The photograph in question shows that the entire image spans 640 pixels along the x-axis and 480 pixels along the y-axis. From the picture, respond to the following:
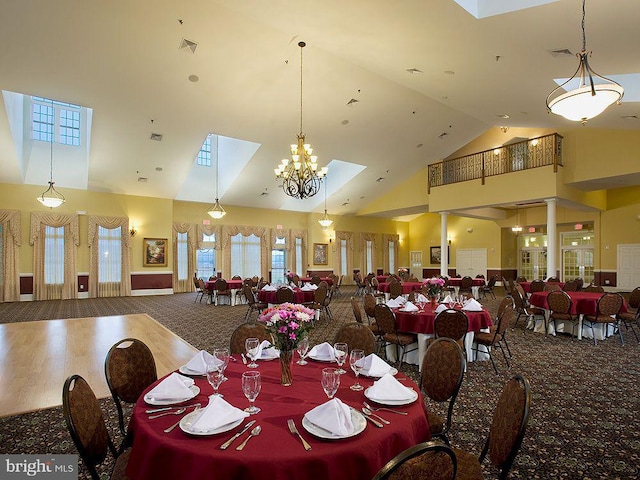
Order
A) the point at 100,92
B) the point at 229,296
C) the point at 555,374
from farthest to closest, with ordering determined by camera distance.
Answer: the point at 229,296 → the point at 100,92 → the point at 555,374

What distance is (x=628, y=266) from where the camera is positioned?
40.9 feet

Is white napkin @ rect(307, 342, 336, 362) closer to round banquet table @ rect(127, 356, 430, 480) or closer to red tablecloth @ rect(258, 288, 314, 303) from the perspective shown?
round banquet table @ rect(127, 356, 430, 480)

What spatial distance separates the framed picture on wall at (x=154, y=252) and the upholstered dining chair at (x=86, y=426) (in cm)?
1263

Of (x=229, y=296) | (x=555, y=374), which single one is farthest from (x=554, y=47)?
(x=229, y=296)

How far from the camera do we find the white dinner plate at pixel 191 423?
1592 millimetres

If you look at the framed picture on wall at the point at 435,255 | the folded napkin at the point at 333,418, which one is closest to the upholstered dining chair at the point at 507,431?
the folded napkin at the point at 333,418

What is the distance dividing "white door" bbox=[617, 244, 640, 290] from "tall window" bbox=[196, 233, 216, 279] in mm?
15015

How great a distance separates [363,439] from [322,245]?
1620 cm

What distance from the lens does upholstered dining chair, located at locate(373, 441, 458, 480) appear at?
120 cm

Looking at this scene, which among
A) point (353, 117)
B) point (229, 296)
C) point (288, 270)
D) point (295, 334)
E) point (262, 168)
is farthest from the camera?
point (288, 270)

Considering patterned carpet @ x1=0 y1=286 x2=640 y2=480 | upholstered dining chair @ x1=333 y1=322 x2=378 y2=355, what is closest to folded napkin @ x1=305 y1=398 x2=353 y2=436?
upholstered dining chair @ x1=333 y1=322 x2=378 y2=355

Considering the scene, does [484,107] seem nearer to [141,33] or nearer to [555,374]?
[555,374]

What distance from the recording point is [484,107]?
27.3 feet

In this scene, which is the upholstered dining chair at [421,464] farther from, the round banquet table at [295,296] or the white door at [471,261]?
the white door at [471,261]
